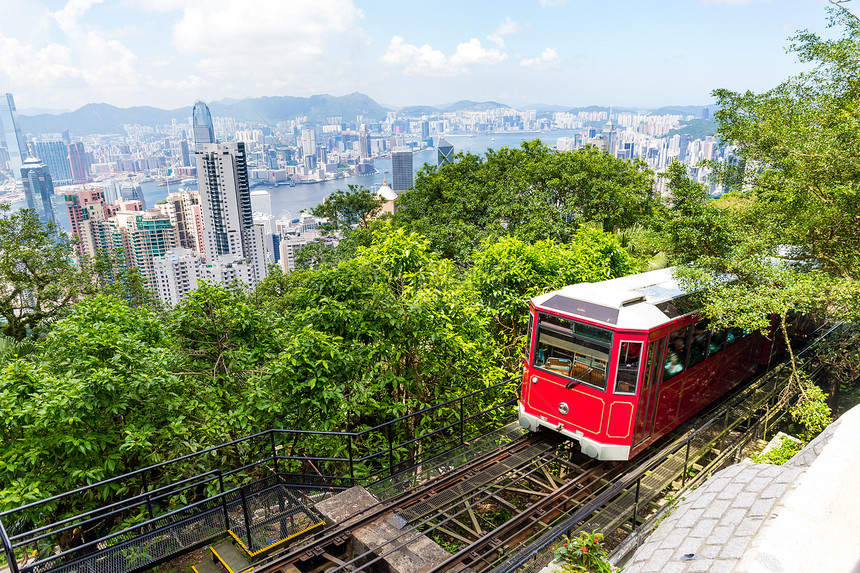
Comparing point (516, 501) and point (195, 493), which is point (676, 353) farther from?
point (195, 493)

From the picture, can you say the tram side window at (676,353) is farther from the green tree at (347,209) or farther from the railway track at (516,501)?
the green tree at (347,209)

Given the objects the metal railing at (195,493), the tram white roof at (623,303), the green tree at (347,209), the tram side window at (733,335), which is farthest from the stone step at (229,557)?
the green tree at (347,209)

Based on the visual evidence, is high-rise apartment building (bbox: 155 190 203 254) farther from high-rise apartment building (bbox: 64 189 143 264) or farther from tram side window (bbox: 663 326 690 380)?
tram side window (bbox: 663 326 690 380)

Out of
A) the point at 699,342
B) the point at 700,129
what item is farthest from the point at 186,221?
the point at 699,342

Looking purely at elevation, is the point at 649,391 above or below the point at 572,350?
below

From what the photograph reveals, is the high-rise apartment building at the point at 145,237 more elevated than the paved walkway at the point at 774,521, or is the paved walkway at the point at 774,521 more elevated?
the paved walkway at the point at 774,521
